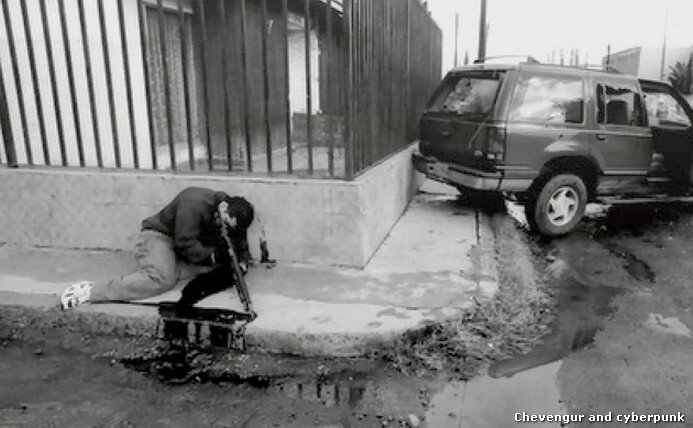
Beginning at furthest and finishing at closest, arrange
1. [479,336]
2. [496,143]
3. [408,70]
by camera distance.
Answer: [408,70]
[496,143]
[479,336]

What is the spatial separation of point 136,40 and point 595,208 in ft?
23.4

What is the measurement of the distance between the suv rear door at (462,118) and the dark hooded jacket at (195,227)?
313 centimetres

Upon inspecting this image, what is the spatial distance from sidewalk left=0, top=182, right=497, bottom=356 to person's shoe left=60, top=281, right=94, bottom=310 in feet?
0.28

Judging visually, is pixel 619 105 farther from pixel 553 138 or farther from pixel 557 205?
pixel 557 205

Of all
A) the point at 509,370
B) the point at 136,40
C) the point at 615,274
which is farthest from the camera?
the point at 136,40

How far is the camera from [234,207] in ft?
13.9

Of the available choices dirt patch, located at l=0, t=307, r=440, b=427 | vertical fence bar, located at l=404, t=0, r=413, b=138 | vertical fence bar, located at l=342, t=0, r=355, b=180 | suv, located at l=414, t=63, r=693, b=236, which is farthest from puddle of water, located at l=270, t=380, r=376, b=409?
vertical fence bar, located at l=404, t=0, r=413, b=138

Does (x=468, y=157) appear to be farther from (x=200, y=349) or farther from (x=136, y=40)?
(x=136, y=40)

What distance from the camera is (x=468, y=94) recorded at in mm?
6578

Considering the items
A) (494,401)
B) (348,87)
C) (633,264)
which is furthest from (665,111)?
(494,401)

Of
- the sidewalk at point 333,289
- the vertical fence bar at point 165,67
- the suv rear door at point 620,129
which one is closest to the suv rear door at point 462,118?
the sidewalk at point 333,289

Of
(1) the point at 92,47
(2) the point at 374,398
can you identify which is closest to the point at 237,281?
(2) the point at 374,398

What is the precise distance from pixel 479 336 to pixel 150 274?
2.58m

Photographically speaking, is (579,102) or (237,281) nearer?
(237,281)
